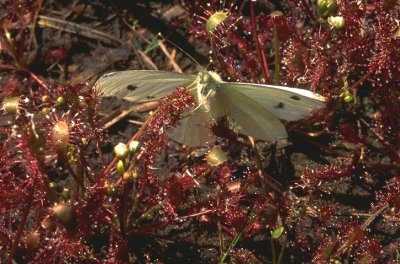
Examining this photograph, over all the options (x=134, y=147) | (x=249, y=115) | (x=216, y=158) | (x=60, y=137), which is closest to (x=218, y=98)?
(x=249, y=115)

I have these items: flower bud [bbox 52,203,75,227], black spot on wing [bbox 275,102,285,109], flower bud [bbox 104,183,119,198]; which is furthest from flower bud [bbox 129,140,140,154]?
black spot on wing [bbox 275,102,285,109]

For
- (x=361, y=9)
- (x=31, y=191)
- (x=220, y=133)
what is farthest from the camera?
(x=361, y=9)

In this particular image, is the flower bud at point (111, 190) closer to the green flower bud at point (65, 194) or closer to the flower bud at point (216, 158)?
the green flower bud at point (65, 194)

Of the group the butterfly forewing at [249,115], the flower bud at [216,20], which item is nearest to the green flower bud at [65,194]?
the butterfly forewing at [249,115]

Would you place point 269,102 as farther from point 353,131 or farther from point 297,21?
point 297,21

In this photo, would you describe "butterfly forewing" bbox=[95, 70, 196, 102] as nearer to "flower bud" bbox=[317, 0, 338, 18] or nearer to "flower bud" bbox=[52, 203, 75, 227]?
"flower bud" bbox=[52, 203, 75, 227]

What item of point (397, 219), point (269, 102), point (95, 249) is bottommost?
point (95, 249)

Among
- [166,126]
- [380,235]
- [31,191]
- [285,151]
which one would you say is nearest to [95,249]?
[31,191]

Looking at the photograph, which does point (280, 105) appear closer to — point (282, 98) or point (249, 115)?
point (282, 98)

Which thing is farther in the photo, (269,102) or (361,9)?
(361,9)
